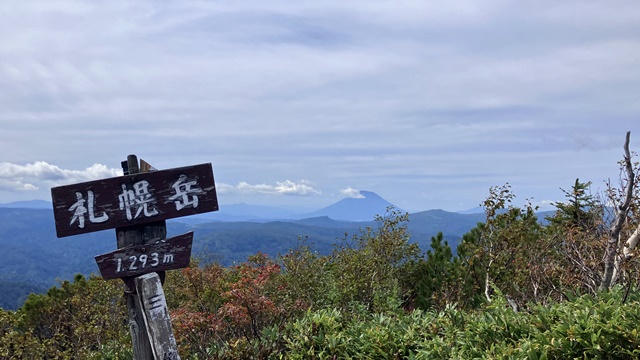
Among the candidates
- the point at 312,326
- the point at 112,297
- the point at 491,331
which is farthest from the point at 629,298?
the point at 112,297

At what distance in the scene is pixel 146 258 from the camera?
6.08 metres

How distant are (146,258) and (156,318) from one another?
0.74 meters

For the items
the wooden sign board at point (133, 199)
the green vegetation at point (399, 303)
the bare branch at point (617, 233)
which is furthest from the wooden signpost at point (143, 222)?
the bare branch at point (617, 233)

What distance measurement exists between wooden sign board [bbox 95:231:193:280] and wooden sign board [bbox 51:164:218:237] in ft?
1.06

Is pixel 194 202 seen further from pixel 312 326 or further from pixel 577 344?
pixel 577 344

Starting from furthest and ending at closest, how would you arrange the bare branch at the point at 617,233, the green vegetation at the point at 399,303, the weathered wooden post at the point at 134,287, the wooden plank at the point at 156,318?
the bare branch at the point at 617,233 < the weathered wooden post at the point at 134,287 < the wooden plank at the point at 156,318 < the green vegetation at the point at 399,303

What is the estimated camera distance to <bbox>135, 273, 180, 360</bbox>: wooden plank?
5871 mm

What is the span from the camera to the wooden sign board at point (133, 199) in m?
5.88

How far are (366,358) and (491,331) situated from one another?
4.89 ft

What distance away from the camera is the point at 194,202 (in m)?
6.30

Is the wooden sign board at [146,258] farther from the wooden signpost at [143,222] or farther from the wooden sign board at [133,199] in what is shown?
the wooden sign board at [133,199]

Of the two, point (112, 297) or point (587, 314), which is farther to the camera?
point (112, 297)

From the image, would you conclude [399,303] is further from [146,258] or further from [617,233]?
[146,258]

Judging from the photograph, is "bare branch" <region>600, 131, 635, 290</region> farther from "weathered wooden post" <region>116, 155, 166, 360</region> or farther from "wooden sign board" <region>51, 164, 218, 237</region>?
"weathered wooden post" <region>116, 155, 166, 360</region>
